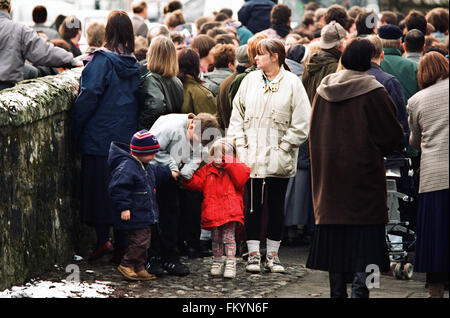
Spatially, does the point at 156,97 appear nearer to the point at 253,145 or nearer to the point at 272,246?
the point at 253,145

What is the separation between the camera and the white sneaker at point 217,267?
8234 millimetres

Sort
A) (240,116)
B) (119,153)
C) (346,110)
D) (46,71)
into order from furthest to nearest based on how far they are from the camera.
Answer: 1. (46,71)
2. (240,116)
3. (119,153)
4. (346,110)

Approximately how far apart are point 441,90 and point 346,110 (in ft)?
2.61

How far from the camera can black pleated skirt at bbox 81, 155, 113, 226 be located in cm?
857

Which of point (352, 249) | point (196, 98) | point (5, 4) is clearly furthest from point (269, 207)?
point (5, 4)

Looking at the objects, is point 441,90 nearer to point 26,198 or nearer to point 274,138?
point 274,138

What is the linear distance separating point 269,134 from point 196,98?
1187 mm

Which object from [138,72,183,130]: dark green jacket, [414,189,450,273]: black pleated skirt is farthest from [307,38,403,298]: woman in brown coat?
[138,72,183,130]: dark green jacket

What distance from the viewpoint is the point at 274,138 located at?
831 cm

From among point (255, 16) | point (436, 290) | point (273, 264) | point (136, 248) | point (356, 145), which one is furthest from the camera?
point (255, 16)

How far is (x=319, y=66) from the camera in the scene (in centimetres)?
939

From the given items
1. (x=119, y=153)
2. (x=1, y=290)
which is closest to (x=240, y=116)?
(x=119, y=153)

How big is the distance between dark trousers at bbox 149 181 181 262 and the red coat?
20cm

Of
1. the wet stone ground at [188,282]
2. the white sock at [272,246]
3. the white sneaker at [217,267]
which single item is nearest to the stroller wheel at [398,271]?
the wet stone ground at [188,282]
